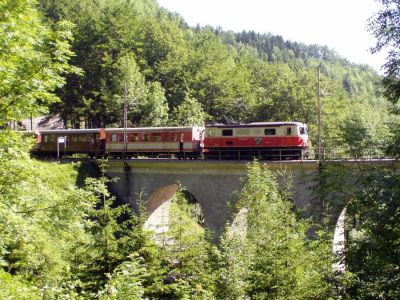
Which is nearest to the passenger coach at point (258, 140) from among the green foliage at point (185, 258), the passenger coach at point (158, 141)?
the passenger coach at point (158, 141)

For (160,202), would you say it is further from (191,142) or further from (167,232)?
(167,232)

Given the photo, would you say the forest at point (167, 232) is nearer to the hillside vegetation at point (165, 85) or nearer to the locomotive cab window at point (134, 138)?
the locomotive cab window at point (134, 138)

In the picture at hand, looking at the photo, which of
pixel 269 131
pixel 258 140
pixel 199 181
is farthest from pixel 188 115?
pixel 269 131

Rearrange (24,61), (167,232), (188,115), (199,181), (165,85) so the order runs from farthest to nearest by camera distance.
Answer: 1. (165,85)
2. (188,115)
3. (199,181)
4. (167,232)
5. (24,61)

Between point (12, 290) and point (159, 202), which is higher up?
point (12, 290)

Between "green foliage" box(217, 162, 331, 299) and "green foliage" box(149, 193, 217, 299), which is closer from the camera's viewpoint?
"green foliage" box(217, 162, 331, 299)

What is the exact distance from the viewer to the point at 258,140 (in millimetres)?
27016

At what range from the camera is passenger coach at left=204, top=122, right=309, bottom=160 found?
26.3 meters

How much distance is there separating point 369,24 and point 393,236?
4.13 m

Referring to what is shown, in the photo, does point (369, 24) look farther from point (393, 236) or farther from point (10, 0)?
point (10, 0)

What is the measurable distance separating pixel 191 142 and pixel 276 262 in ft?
66.4

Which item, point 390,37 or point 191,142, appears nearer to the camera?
point 390,37

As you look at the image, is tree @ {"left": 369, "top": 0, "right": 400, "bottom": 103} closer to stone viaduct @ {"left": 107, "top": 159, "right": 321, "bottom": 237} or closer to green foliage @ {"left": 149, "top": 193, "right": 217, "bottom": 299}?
green foliage @ {"left": 149, "top": 193, "right": 217, "bottom": 299}

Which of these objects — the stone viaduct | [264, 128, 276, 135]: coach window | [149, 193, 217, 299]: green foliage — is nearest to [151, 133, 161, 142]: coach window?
the stone viaduct
